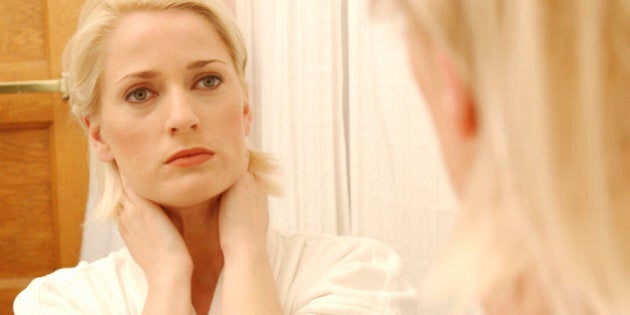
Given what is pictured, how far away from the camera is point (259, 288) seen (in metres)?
1.23

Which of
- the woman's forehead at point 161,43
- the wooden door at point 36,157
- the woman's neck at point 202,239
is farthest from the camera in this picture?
the wooden door at point 36,157

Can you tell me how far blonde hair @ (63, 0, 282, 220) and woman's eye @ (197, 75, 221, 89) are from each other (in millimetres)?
97

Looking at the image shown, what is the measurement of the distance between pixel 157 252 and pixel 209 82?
32cm

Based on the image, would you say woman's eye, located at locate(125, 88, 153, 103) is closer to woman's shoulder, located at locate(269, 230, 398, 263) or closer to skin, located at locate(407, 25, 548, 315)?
woman's shoulder, located at locate(269, 230, 398, 263)

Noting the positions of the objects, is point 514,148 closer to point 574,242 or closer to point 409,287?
point 574,242

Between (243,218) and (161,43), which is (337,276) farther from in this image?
(161,43)

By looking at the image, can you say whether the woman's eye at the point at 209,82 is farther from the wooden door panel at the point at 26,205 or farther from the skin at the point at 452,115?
the wooden door panel at the point at 26,205

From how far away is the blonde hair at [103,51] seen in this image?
1.39 metres

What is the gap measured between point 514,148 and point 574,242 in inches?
2.5

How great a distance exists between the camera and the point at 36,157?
235 centimetres

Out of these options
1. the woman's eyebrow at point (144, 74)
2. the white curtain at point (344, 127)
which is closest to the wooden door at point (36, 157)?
the white curtain at point (344, 127)

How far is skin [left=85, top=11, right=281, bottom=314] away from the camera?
4.25ft

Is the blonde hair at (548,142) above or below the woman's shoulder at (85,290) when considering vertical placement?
above

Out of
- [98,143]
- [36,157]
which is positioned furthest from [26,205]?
[98,143]
